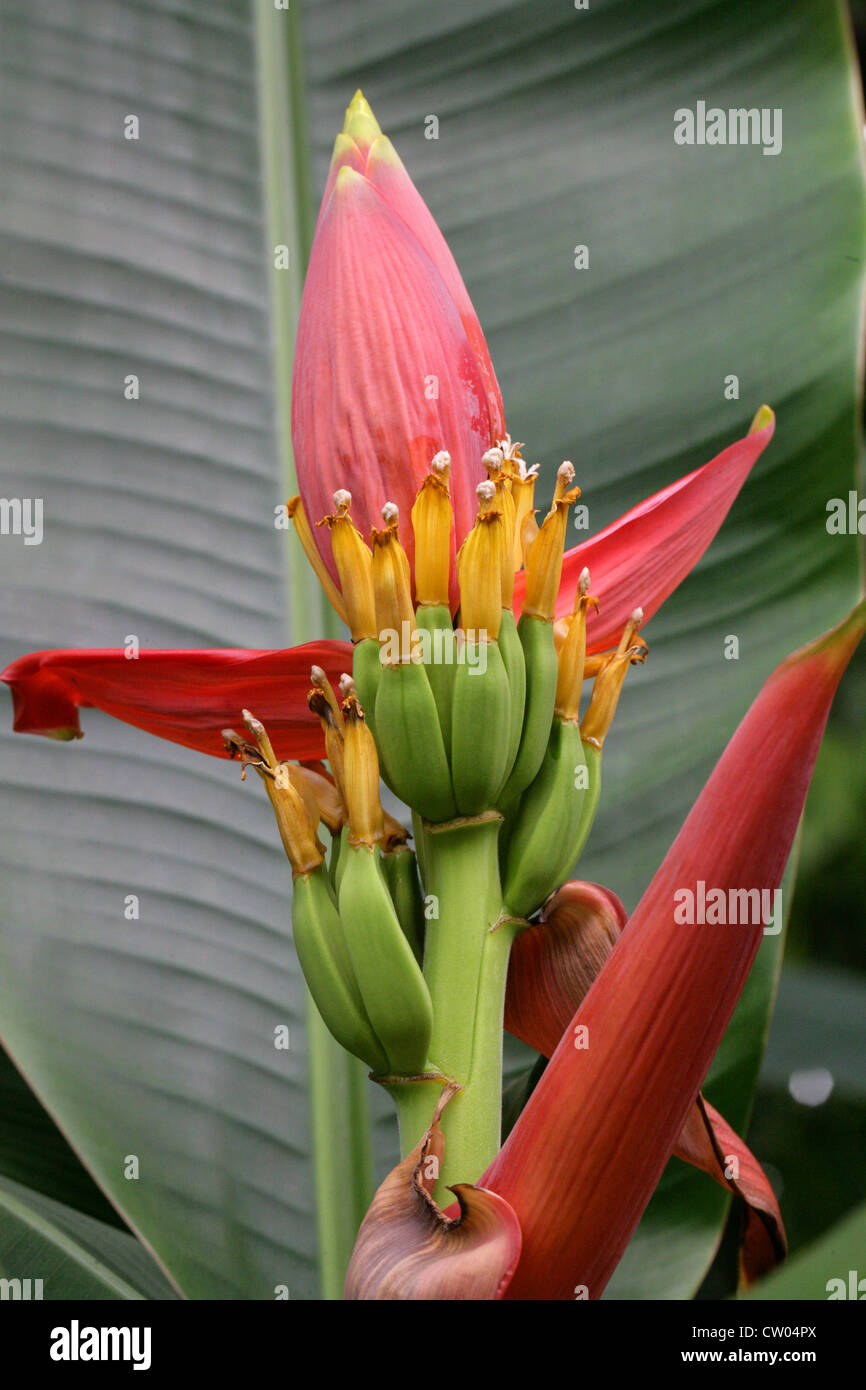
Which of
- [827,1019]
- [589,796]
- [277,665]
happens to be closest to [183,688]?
[277,665]

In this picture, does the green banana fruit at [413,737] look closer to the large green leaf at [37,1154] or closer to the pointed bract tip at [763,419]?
the pointed bract tip at [763,419]

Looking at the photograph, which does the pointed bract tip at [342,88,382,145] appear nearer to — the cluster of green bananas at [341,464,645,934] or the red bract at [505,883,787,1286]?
the cluster of green bananas at [341,464,645,934]

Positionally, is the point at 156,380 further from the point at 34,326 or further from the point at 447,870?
the point at 447,870

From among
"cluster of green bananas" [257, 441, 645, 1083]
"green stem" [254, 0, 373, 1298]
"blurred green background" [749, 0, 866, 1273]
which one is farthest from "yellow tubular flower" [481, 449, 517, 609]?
"blurred green background" [749, 0, 866, 1273]

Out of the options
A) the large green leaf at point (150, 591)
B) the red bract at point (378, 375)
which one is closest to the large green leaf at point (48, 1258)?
the large green leaf at point (150, 591)

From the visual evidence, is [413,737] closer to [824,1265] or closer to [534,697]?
[534,697]
